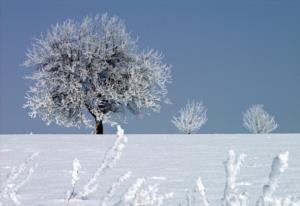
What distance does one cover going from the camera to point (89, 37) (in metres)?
30.3

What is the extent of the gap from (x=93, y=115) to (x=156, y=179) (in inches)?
1029

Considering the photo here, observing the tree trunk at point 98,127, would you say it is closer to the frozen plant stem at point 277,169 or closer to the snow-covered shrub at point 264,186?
the snow-covered shrub at point 264,186

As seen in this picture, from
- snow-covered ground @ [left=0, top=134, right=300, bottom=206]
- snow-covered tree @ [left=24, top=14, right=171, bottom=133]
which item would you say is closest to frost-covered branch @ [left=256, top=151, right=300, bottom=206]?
snow-covered ground @ [left=0, top=134, right=300, bottom=206]

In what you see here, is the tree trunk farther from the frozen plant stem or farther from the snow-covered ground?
the frozen plant stem

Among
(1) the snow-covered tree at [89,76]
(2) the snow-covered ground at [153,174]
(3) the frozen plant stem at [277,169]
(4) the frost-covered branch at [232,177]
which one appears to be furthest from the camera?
(1) the snow-covered tree at [89,76]

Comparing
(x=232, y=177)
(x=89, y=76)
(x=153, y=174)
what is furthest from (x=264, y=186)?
(x=89, y=76)

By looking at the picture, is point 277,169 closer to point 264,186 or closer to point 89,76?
point 264,186

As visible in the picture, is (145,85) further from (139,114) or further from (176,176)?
(176,176)

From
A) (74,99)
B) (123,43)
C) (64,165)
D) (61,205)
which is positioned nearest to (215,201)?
(61,205)

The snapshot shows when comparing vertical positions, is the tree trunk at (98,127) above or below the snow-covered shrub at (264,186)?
above

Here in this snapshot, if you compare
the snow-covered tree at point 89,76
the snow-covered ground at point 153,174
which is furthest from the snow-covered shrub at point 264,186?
the snow-covered tree at point 89,76

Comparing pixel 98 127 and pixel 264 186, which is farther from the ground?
pixel 98 127

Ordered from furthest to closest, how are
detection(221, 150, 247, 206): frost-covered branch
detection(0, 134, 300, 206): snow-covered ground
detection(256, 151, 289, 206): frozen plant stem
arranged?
detection(0, 134, 300, 206): snow-covered ground
detection(221, 150, 247, 206): frost-covered branch
detection(256, 151, 289, 206): frozen plant stem

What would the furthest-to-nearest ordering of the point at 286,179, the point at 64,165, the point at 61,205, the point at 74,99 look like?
the point at 74,99 → the point at 64,165 → the point at 286,179 → the point at 61,205
